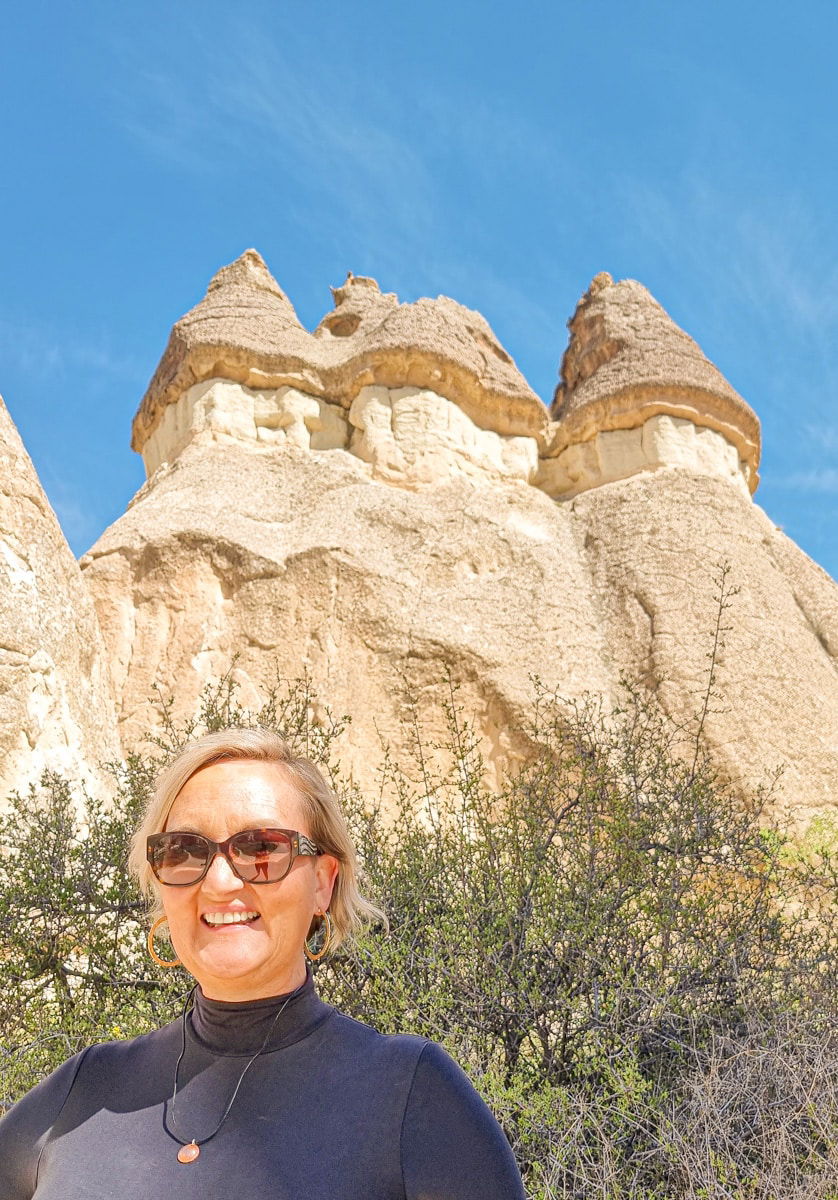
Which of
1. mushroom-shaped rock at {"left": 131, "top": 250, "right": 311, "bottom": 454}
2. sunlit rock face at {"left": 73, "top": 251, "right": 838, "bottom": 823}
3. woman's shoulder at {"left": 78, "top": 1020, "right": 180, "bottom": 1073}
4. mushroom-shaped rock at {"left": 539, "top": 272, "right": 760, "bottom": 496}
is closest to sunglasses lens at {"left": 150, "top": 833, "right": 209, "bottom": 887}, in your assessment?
woman's shoulder at {"left": 78, "top": 1020, "right": 180, "bottom": 1073}

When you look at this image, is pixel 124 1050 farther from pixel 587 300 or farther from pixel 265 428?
pixel 587 300

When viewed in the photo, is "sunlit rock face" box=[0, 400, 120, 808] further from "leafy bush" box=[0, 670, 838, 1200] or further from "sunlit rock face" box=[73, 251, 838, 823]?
"leafy bush" box=[0, 670, 838, 1200]

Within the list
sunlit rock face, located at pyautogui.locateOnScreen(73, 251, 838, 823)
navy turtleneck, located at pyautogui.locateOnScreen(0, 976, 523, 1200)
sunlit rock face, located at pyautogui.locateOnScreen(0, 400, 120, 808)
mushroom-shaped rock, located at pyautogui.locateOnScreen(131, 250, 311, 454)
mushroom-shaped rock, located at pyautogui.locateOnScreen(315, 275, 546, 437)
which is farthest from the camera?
mushroom-shaped rock, located at pyautogui.locateOnScreen(315, 275, 546, 437)

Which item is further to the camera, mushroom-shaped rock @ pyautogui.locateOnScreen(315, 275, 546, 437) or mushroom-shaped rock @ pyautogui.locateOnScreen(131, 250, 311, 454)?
mushroom-shaped rock @ pyautogui.locateOnScreen(315, 275, 546, 437)

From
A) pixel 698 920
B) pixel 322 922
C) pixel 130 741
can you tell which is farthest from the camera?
pixel 130 741

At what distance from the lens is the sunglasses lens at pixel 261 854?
1.46 m

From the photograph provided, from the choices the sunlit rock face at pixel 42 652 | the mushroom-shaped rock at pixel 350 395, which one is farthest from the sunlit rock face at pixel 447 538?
the sunlit rock face at pixel 42 652

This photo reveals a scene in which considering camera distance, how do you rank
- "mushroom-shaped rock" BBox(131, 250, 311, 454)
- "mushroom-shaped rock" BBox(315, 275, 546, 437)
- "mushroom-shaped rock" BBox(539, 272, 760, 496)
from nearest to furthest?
1. "mushroom-shaped rock" BBox(131, 250, 311, 454)
2. "mushroom-shaped rock" BBox(315, 275, 546, 437)
3. "mushroom-shaped rock" BBox(539, 272, 760, 496)

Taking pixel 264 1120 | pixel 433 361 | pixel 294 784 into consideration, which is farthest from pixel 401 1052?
pixel 433 361

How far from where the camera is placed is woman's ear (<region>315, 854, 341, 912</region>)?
1.58m

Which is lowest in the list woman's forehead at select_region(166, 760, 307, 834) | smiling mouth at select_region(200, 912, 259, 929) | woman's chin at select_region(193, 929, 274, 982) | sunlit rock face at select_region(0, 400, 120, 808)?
woman's chin at select_region(193, 929, 274, 982)

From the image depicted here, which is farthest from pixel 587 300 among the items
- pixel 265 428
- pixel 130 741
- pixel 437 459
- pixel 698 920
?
pixel 698 920

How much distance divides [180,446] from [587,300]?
39.3 feet

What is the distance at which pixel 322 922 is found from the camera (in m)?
1.65
